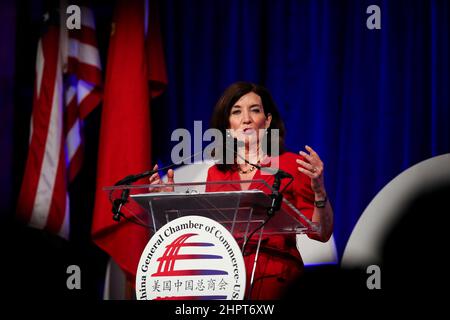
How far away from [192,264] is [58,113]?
239 cm

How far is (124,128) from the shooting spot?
427cm

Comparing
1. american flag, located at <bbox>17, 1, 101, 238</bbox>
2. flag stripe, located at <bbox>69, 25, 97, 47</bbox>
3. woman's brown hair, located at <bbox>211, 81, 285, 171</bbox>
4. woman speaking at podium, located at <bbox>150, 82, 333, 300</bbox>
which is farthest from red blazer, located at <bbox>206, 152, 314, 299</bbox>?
flag stripe, located at <bbox>69, 25, 97, 47</bbox>

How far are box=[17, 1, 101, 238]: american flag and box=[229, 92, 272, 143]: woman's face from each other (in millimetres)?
1495

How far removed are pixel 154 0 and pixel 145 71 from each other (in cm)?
48

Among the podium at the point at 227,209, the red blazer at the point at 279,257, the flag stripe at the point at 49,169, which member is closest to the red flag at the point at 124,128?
the flag stripe at the point at 49,169

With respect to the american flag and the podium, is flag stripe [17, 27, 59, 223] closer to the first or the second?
the american flag

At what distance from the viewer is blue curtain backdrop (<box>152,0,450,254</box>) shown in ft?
13.2

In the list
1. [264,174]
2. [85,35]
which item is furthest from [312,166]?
[85,35]

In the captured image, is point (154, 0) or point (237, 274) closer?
point (237, 274)

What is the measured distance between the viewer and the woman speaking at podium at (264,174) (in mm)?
2689

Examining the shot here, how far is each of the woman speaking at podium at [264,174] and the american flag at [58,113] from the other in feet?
4.86

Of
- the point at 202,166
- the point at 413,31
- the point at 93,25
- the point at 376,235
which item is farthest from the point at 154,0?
the point at 376,235

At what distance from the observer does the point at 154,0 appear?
4445 mm
